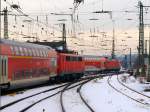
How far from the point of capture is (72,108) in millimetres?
22469

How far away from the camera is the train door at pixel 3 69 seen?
27453mm

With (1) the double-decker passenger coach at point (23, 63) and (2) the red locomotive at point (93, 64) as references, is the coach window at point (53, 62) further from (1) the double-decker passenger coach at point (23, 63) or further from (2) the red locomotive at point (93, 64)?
(2) the red locomotive at point (93, 64)

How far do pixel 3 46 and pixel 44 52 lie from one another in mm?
12026

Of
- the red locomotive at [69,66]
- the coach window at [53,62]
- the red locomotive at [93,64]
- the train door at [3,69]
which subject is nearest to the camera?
the train door at [3,69]

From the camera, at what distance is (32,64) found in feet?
116

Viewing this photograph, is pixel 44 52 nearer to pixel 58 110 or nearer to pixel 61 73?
pixel 61 73

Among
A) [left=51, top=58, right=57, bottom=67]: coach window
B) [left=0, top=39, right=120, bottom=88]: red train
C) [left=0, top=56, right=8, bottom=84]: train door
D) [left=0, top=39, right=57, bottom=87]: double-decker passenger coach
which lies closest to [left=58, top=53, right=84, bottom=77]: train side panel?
[left=0, top=39, right=120, bottom=88]: red train

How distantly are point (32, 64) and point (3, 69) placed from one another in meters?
7.49

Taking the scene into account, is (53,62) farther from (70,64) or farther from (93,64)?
(93,64)

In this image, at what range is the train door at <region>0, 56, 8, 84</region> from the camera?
27453 millimetres

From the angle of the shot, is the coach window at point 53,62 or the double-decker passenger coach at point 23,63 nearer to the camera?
the double-decker passenger coach at point 23,63

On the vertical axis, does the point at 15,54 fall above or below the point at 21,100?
above

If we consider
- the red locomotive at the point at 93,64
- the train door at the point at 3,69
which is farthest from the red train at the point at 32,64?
the red locomotive at the point at 93,64

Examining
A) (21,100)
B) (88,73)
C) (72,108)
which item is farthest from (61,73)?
(88,73)
